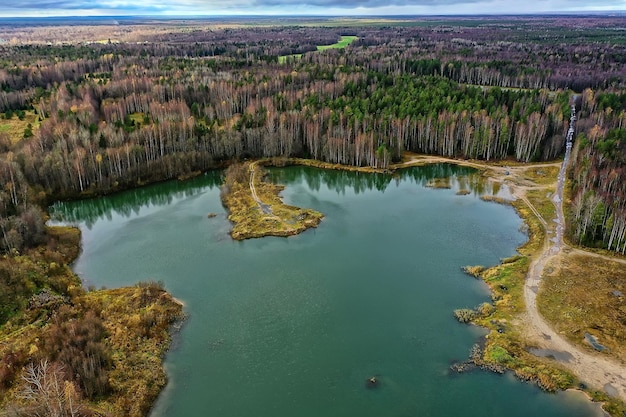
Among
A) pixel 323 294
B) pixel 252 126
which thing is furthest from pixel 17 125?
pixel 323 294

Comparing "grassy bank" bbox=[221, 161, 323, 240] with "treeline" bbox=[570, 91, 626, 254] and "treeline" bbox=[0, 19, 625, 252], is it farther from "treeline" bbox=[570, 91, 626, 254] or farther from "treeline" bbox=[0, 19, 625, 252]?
"treeline" bbox=[570, 91, 626, 254]

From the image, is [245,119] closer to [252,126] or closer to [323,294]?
[252,126]

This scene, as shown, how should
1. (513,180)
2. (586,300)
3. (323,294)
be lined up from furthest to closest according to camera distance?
1. (513,180)
2. (323,294)
3. (586,300)

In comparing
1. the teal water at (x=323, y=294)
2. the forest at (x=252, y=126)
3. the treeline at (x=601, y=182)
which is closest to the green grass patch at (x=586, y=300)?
the treeline at (x=601, y=182)

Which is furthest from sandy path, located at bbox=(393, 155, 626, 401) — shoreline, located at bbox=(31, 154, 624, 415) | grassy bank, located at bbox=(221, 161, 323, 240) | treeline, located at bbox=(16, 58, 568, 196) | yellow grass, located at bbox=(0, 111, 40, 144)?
yellow grass, located at bbox=(0, 111, 40, 144)

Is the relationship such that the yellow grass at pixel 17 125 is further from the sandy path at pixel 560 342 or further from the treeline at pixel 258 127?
the sandy path at pixel 560 342

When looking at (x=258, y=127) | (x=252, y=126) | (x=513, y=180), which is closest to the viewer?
(x=513, y=180)

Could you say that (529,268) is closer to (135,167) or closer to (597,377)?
(597,377)
